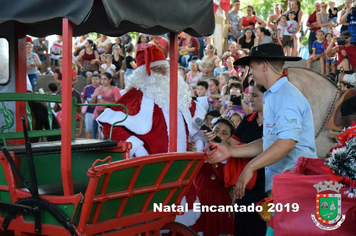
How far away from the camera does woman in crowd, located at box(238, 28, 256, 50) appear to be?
40.4 feet

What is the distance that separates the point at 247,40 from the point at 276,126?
9350 mm

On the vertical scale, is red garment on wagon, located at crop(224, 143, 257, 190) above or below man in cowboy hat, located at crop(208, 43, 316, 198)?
below

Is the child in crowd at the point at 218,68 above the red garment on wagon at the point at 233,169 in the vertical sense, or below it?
above

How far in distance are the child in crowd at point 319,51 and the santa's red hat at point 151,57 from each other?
7.12 meters

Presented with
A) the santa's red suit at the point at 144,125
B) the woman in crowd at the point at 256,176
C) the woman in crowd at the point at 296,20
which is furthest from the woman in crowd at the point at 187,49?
the woman in crowd at the point at 256,176

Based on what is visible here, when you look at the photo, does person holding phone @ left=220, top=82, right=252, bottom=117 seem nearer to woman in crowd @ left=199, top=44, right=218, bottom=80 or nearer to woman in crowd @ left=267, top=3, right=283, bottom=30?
woman in crowd @ left=199, top=44, right=218, bottom=80

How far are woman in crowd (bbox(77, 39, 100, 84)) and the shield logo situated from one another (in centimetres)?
1160

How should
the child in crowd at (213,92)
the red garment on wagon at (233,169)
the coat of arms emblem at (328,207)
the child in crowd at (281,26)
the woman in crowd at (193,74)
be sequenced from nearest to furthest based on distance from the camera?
the coat of arms emblem at (328,207) → the red garment on wagon at (233,169) → the child in crowd at (213,92) → the woman in crowd at (193,74) → the child in crowd at (281,26)

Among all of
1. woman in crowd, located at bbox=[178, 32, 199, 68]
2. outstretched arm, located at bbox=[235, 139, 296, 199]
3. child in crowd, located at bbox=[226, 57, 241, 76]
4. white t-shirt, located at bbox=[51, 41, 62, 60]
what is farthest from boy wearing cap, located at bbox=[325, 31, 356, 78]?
white t-shirt, located at bbox=[51, 41, 62, 60]

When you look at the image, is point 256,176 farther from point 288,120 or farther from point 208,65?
point 208,65

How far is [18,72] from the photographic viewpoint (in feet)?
14.9

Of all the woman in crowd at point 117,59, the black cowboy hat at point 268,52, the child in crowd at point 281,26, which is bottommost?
the black cowboy hat at point 268,52

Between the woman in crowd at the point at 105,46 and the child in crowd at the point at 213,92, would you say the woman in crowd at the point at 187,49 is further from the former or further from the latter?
the child in crowd at the point at 213,92

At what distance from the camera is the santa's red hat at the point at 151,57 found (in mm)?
5113
